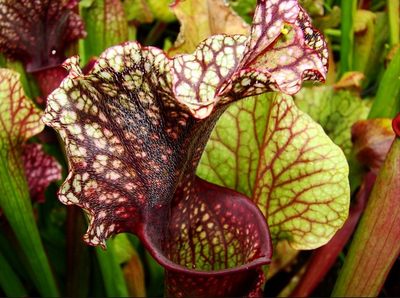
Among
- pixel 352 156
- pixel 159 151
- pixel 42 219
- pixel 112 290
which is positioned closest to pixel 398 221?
pixel 352 156

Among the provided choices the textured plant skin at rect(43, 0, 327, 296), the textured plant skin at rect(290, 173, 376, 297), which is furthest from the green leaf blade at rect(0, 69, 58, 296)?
the textured plant skin at rect(290, 173, 376, 297)

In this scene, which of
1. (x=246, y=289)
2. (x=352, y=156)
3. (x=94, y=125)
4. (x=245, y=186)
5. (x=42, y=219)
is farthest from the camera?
(x=42, y=219)

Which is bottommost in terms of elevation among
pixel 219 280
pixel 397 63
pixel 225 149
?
pixel 219 280

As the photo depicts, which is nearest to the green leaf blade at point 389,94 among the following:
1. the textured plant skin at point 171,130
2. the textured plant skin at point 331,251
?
the textured plant skin at point 331,251

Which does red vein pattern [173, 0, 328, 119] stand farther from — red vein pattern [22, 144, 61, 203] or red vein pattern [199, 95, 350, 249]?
red vein pattern [22, 144, 61, 203]

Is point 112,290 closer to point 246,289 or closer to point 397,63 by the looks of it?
point 246,289
